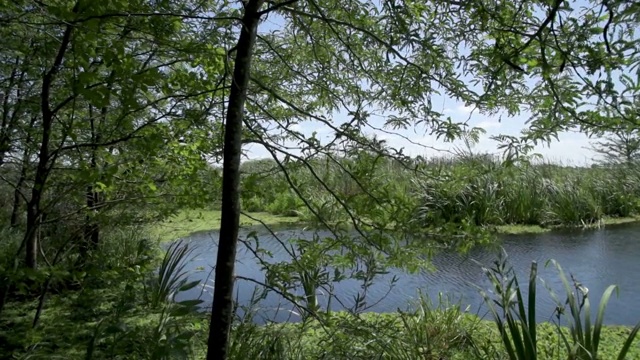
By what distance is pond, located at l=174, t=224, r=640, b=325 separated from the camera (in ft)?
13.3

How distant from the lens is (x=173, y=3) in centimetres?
208

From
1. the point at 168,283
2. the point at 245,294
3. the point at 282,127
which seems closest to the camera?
the point at 282,127

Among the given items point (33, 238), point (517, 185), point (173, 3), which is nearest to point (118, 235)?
point (33, 238)

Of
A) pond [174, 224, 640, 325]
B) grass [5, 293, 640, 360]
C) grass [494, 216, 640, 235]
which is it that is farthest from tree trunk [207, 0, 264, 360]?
grass [494, 216, 640, 235]

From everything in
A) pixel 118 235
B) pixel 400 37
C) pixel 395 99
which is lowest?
pixel 118 235

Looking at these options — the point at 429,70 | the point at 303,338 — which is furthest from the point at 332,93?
the point at 303,338

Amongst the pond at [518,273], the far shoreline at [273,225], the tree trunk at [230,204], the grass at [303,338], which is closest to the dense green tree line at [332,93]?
the tree trunk at [230,204]

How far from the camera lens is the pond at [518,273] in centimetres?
406

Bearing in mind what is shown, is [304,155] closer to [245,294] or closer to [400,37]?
[400,37]

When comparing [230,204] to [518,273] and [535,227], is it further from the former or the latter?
[535,227]

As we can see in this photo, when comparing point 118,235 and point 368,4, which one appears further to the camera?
point 118,235

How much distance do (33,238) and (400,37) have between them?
2309 mm

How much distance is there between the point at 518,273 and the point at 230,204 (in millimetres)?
4201

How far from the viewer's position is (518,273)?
488 cm
